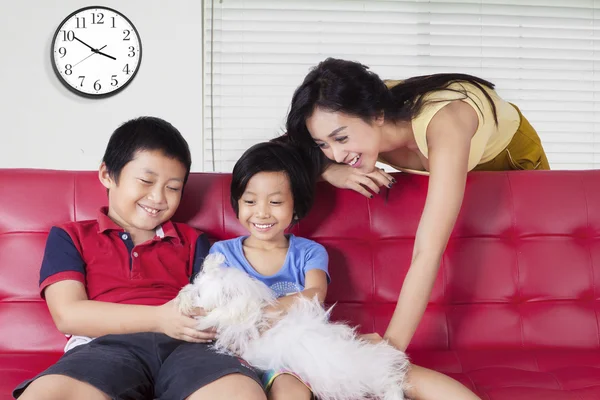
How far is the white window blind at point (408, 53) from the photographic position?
3.94 meters

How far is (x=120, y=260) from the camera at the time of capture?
1.69 metres

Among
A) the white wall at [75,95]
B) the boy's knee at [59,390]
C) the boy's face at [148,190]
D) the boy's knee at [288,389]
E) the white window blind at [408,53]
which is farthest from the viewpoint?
the white window blind at [408,53]

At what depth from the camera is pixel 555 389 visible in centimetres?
156

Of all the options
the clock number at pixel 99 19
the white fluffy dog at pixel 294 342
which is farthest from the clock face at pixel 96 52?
the white fluffy dog at pixel 294 342

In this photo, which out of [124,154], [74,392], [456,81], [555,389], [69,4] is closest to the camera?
[74,392]

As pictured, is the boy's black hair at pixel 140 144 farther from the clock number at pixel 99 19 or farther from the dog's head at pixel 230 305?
the clock number at pixel 99 19

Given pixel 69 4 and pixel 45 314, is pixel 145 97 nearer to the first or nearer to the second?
pixel 69 4

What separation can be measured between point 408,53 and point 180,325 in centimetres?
291

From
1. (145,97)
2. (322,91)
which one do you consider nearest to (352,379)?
(322,91)

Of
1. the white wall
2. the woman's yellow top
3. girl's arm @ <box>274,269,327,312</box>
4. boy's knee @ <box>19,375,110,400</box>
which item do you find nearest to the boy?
boy's knee @ <box>19,375,110,400</box>

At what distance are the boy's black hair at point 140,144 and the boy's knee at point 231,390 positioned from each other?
0.63 metres

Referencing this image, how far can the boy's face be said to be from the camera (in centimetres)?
171

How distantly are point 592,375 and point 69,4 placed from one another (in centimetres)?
317

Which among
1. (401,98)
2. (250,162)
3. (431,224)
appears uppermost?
(401,98)
